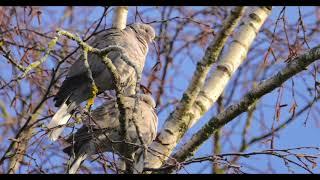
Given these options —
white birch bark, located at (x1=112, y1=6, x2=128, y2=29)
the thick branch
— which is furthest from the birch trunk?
white birch bark, located at (x1=112, y1=6, x2=128, y2=29)

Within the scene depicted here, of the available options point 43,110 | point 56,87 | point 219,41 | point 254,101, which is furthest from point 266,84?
point 43,110

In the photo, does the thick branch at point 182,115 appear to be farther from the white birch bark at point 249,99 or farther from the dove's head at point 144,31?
the dove's head at point 144,31

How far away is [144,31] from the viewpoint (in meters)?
5.01

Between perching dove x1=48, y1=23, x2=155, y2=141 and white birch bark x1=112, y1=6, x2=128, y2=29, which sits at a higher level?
white birch bark x1=112, y1=6, x2=128, y2=29

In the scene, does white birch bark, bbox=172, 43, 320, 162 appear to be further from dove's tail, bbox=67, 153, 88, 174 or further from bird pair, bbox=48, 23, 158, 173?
dove's tail, bbox=67, 153, 88, 174

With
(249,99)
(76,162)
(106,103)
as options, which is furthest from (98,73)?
(249,99)

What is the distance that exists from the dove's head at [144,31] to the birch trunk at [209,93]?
27.9 inches

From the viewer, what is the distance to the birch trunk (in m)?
4.17

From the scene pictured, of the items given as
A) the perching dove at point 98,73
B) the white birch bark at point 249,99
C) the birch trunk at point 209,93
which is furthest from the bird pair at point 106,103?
the white birch bark at point 249,99

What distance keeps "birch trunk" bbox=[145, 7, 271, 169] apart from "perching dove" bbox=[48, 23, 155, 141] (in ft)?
1.62

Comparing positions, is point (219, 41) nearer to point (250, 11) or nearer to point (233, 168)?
point (250, 11)

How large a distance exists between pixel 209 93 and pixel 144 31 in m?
0.89

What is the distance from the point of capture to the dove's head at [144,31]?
16.2 ft
